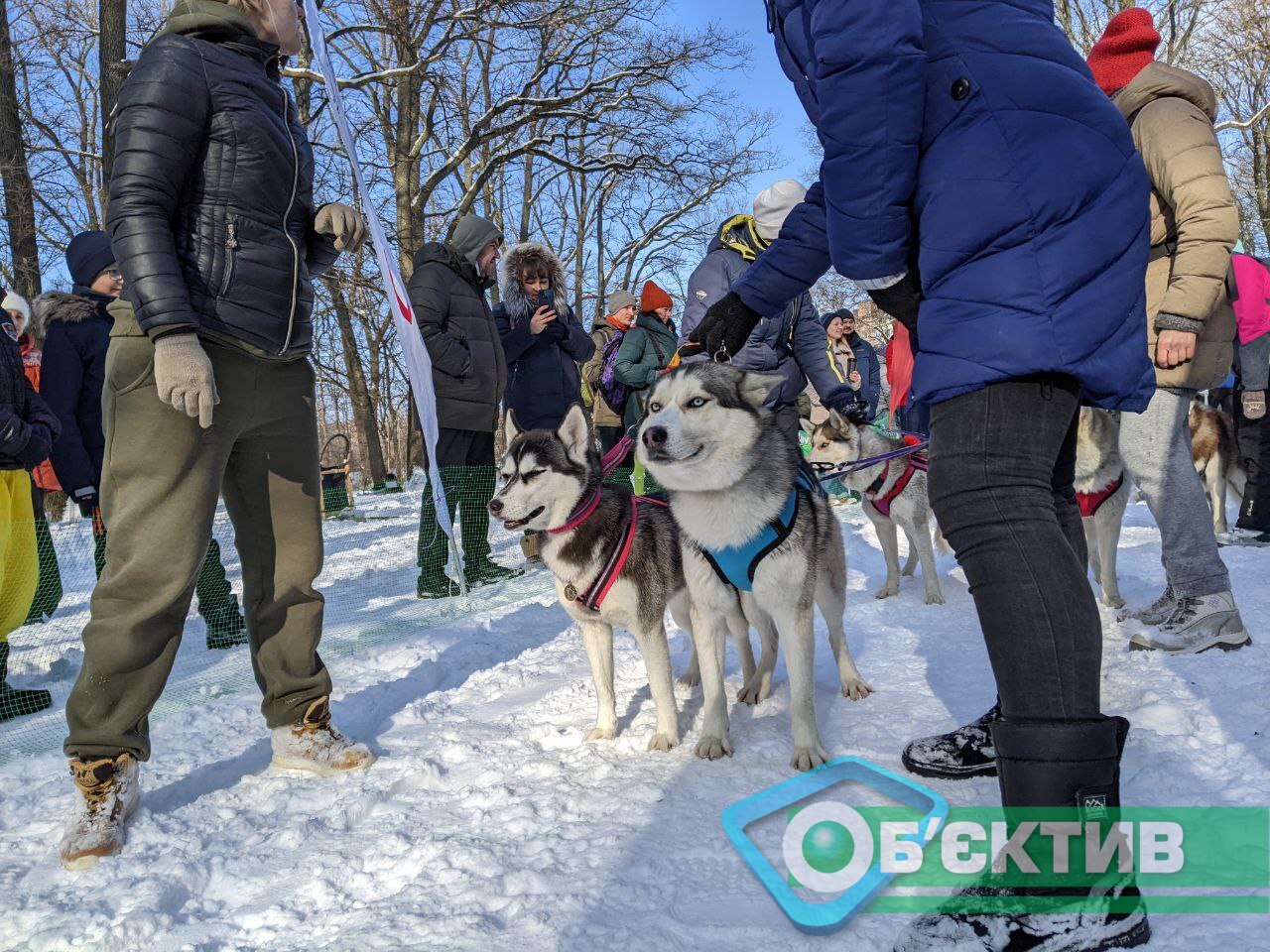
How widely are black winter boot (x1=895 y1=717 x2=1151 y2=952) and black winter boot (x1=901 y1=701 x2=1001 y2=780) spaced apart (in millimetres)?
671

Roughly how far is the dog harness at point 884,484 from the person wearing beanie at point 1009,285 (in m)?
3.39

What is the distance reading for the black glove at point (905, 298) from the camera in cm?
158

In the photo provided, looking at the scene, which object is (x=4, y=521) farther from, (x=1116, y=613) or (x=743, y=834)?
(x=1116, y=613)

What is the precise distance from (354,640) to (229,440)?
217 cm

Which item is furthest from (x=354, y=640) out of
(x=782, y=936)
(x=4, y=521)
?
(x=782, y=936)

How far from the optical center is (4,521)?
10.9 ft

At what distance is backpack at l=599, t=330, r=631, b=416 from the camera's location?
7.05 m

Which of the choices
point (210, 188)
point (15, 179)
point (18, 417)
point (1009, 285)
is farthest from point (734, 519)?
point (15, 179)

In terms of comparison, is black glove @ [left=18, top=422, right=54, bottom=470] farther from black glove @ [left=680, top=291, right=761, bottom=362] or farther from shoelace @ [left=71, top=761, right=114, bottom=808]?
black glove @ [left=680, top=291, right=761, bottom=362]

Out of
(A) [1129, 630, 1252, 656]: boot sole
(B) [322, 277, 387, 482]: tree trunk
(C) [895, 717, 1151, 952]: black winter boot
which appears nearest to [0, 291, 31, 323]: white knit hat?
(C) [895, 717, 1151, 952]: black winter boot

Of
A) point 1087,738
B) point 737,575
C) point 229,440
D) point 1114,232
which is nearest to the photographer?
point 1087,738

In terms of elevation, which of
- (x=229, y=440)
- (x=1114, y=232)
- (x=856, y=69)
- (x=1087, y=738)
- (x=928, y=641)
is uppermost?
(x=856, y=69)

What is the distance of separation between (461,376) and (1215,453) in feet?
19.8

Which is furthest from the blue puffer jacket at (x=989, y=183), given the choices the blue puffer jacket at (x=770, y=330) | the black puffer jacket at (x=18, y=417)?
the black puffer jacket at (x=18, y=417)
